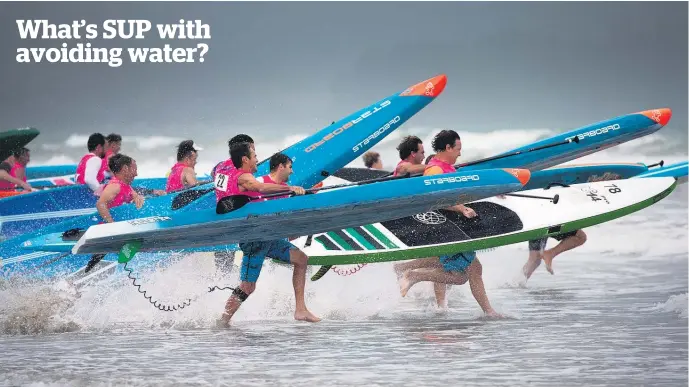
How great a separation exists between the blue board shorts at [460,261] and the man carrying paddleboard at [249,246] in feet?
2.42

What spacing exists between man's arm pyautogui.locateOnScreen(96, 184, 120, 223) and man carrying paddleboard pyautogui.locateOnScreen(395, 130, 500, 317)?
5.11 ft

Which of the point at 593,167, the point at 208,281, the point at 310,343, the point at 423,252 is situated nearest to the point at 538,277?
the point at 593,167

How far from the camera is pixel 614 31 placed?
11438 mm

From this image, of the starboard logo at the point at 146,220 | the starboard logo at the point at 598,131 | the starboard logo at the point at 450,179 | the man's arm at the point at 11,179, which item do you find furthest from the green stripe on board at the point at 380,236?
the man's arm at the point at 11,179

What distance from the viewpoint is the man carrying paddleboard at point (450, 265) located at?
5.46 meters

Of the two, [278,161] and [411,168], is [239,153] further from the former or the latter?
[411,168]

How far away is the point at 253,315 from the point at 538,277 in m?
2.72

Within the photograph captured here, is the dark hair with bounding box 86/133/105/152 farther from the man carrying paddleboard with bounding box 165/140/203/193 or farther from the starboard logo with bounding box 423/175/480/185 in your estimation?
the starboard logo with bounding box 423/175/480/185

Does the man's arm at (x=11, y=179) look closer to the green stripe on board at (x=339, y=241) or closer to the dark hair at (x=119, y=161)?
the dark hair at (x=119, y=161)

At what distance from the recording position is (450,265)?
5637mm

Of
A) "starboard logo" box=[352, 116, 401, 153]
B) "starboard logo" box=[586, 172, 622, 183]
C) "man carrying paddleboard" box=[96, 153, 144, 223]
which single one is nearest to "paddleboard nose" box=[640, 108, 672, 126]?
"starboard logo" box=[586, 172, 622, 183]

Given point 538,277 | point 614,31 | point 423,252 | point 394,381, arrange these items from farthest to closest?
point 614,31 < point 538,277 < point 423,252 < point 394,381

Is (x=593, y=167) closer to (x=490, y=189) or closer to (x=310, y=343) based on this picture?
(x=490, y=189)

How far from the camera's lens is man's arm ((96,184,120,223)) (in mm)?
5613
